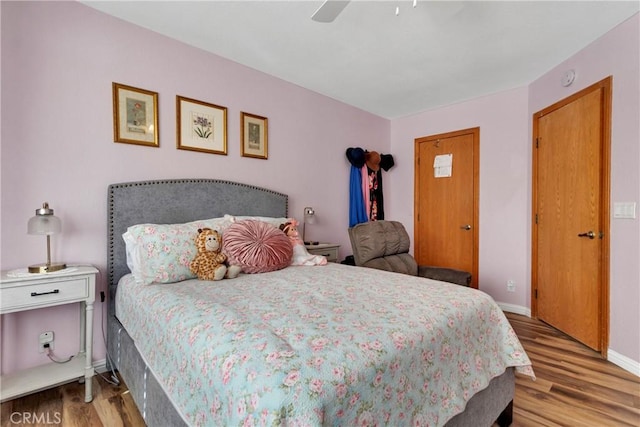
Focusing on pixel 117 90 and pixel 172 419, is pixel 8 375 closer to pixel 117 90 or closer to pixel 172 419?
pixel 172 419

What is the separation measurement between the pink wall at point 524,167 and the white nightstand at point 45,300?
3.53 metres

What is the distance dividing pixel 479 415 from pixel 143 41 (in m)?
3.09

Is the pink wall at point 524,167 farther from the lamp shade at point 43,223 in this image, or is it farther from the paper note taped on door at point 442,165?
the lamp shade at point 43,223

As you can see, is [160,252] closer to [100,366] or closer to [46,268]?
[46,268]

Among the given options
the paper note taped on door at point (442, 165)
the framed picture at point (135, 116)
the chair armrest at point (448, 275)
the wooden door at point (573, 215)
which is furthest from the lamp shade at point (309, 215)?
the wooden door at point (573, 215)

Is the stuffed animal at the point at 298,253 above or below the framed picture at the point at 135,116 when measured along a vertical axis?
below

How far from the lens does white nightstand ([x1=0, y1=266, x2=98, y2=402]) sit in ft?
5.10

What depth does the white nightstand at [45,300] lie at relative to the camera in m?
1.56

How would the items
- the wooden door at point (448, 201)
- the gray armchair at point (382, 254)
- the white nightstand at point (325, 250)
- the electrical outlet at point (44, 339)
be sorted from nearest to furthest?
the electrical outlet at point (44, 339)
the gray armchair at point (382, 254)
the white nightstand at point (325, 250)
the wooden door at point (448, 201)

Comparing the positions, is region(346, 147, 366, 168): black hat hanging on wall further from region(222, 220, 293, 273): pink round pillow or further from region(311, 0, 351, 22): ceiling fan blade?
region(311, 0, 351, 22): ceiling fan blade

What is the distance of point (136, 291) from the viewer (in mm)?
1646

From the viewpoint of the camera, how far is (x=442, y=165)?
3.89 m

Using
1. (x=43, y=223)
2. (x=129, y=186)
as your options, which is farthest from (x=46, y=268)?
(x=129, y=186)

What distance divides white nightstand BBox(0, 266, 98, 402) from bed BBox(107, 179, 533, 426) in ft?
0.59
